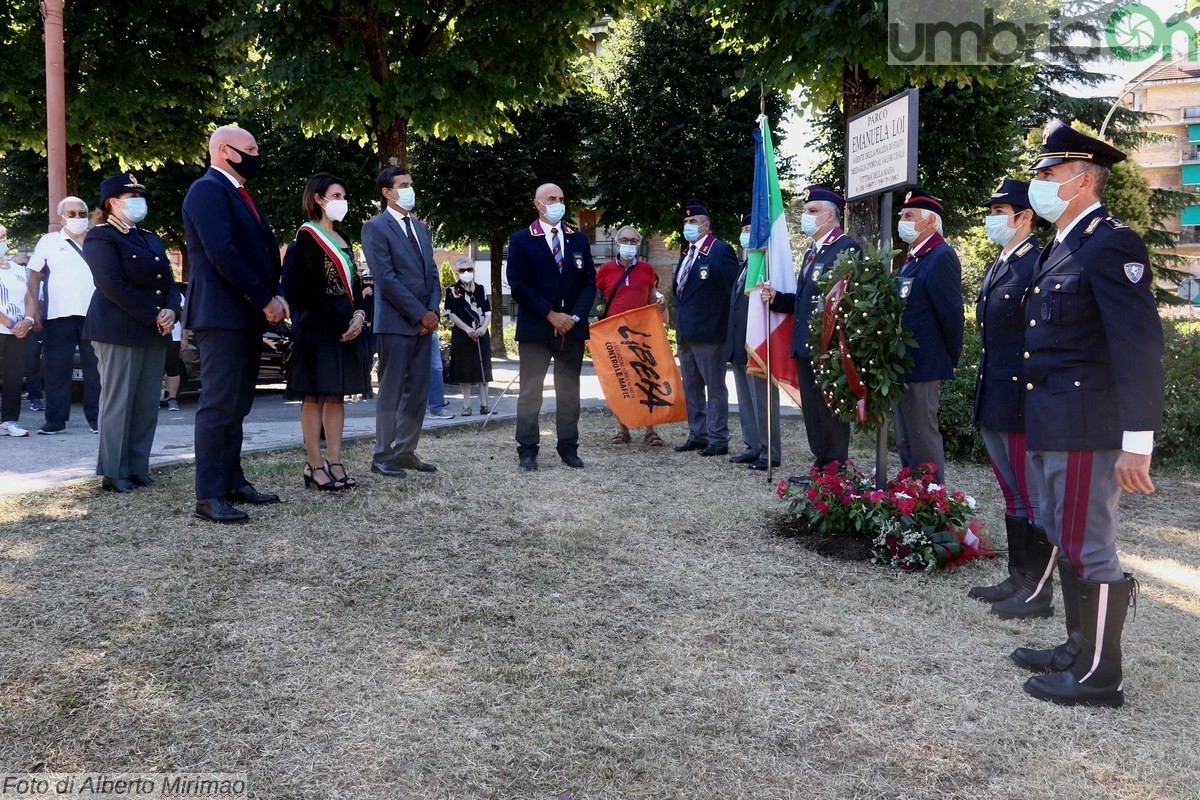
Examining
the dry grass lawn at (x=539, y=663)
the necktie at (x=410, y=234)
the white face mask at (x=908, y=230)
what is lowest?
the dry grass lawn at (x=539, y=663)

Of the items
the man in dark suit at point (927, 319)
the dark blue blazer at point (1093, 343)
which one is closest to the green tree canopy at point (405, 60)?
the man in dark suit at point (927, 319)

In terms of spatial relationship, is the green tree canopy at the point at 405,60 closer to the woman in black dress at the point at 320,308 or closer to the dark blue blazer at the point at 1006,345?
the woman in black dress at the point at 320,308

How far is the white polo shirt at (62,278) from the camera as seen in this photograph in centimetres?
903

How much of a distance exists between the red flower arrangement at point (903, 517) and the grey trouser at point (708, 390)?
312 centimetres

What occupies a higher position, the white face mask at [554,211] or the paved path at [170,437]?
the white face mask at [554,211]

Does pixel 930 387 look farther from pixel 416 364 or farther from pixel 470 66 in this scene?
pixel 470 66

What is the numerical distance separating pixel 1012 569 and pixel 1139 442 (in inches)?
62.8

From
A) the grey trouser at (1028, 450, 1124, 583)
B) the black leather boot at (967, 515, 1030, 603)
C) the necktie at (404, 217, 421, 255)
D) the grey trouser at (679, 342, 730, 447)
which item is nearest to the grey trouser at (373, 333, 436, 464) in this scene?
the necktie at (404, 217, 421, 255)

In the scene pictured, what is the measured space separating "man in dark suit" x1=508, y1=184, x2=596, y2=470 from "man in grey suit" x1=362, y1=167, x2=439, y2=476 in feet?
2.54

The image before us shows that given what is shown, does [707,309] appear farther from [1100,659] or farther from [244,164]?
[1100,659]

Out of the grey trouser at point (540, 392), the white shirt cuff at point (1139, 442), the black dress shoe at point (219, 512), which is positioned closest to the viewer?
the white shirt cuff at point (1139, 442)

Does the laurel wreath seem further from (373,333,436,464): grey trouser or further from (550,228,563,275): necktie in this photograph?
(373,333,436,464): grey trouser

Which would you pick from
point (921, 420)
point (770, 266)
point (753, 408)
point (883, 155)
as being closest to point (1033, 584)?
point (921, 420)

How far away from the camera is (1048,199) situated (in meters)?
3.58
